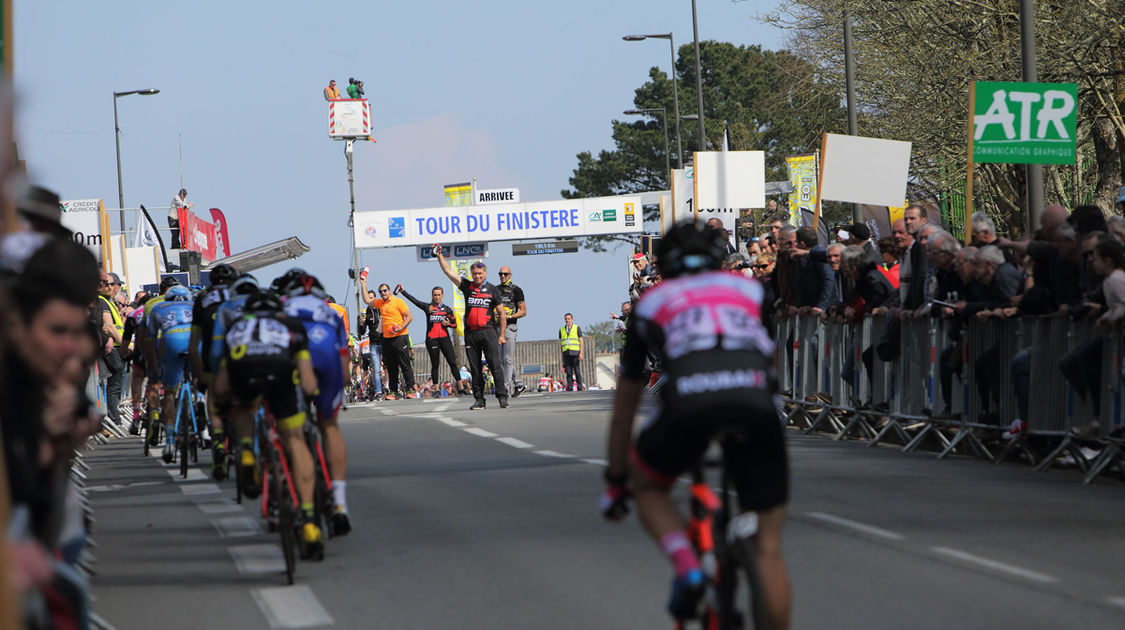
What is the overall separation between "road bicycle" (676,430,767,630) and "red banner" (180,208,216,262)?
33350 millimetres

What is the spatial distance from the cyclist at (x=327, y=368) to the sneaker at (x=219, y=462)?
15.9 feet

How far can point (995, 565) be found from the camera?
27.7 ft

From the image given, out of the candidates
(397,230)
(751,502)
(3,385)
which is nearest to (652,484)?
(751,502)

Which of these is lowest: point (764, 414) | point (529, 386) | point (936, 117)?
point (529, 386)

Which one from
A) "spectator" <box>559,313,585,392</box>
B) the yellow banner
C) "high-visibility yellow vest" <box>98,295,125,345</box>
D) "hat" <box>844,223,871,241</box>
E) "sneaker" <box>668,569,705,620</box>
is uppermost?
the yellow banner

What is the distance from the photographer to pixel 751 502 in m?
5.39

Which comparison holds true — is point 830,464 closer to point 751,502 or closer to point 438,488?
point 438,488

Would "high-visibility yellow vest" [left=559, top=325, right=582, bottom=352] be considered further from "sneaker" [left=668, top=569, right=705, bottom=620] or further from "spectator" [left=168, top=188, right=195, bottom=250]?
"sneaker" [left=668, top=569, right=705, bottom=620]

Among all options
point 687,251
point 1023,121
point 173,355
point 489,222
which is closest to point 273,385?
point 687,251

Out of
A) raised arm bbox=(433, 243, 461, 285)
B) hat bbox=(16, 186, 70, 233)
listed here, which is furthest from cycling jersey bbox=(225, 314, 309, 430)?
raised arm bbox=(433, 243, 461, 285)

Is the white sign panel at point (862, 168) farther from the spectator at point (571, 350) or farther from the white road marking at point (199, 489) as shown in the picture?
the spectator at point (571, 350)

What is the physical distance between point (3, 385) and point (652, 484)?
81.4 inches

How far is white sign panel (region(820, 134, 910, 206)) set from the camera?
20.2 metres

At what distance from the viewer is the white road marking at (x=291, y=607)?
7.54 meters
